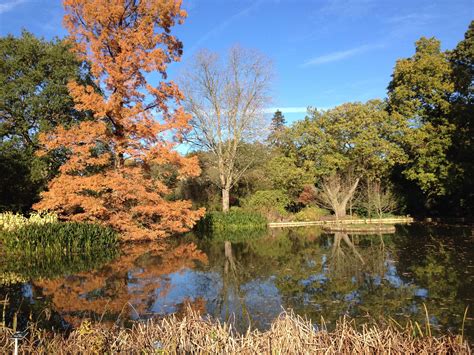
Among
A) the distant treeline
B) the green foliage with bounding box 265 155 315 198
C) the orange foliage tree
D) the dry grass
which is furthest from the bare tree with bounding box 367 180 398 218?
the dry grass

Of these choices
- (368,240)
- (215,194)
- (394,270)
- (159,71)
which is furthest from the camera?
(215,194)

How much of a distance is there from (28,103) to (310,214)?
18.0 metres

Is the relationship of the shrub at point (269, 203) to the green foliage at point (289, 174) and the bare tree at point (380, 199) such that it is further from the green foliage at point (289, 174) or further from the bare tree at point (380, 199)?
the bare tree at point (380, 199)

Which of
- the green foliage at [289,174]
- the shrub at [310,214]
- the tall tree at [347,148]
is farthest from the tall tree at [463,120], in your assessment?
the green foliage at [289,174]

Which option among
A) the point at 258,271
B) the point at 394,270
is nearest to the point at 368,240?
the point at 394,270

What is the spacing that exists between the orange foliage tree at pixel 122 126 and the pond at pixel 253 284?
1.68m

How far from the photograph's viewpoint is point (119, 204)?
15.0 meters

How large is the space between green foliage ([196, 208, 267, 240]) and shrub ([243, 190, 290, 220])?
8.36ft

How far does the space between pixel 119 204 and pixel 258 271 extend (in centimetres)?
680

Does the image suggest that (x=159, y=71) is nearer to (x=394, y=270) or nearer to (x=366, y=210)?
(x=394, y=270)

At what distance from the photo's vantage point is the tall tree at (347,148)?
25500 millimetres

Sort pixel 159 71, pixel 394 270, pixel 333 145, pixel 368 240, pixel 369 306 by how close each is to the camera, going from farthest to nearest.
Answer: pixel 333 145 → pixel 368 240 → pixel 159 71 → pixel 394 270 → pixel 369 306

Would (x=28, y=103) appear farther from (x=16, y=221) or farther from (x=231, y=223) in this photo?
(x=231, y=223)

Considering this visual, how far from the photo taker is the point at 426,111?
85.0 ft
